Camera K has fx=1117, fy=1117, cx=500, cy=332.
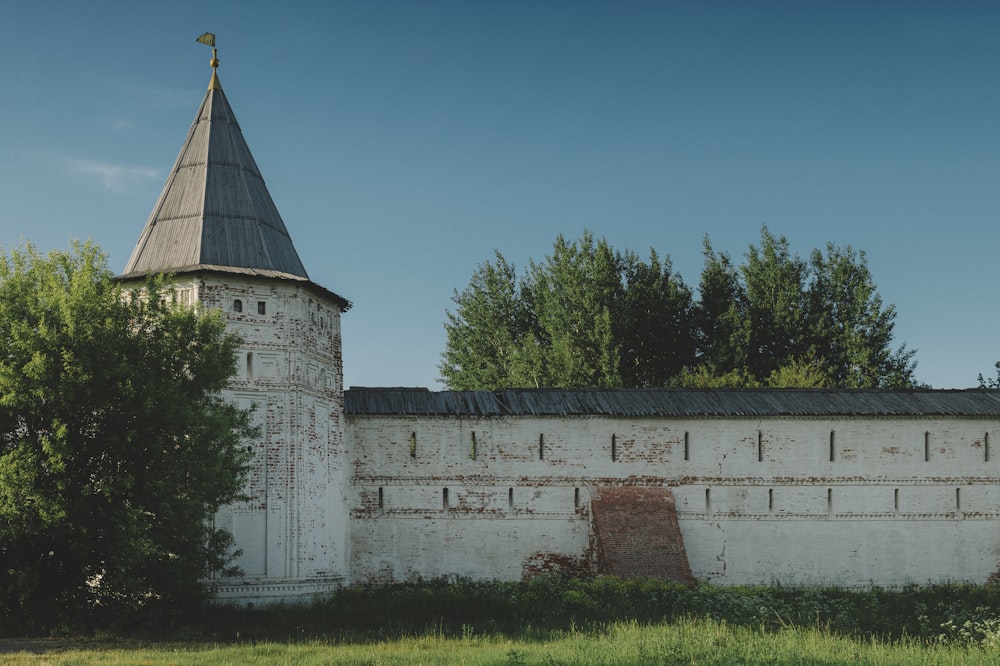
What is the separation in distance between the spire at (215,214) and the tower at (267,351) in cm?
3

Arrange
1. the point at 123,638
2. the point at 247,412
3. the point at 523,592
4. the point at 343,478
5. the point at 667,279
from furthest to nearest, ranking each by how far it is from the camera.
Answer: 1. the point at 667,279
2. the point at 343,478
3. the point at 523,592
4. the point at 247,412
5. the point at 123,638

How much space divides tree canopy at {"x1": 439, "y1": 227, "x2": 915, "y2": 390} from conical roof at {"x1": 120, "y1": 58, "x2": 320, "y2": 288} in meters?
17.3

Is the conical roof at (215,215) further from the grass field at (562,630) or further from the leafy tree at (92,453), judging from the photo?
the grass field at (562,630)

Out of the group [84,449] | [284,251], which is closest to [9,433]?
[84,449]

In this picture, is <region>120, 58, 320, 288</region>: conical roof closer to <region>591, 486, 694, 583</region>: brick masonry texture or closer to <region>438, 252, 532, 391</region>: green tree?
<region>591, 486, 694, 583</region>: brick masonry texture

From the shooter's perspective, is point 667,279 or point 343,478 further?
point 667,279

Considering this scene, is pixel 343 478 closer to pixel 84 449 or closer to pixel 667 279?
pixel 84 449

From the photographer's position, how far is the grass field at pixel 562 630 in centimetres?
1509

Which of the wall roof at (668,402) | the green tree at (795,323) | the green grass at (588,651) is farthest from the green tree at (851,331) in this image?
the green grass at (588,651)

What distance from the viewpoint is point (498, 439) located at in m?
25.3

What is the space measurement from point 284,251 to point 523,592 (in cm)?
874

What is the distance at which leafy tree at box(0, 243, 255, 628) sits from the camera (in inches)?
695

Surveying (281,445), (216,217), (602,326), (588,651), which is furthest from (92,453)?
(602,326)

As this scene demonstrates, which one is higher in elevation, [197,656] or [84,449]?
[84,449]
